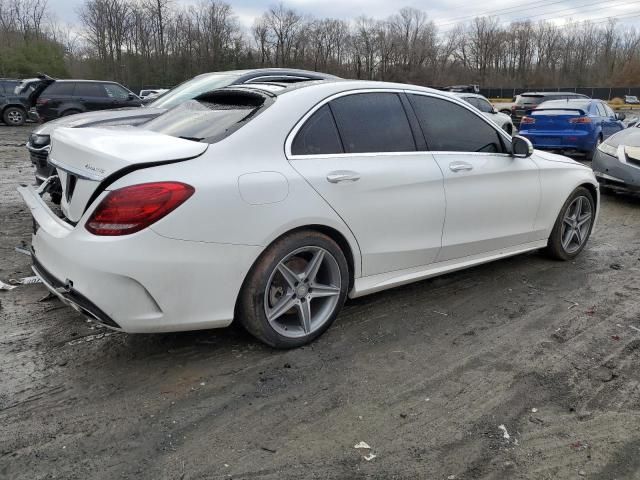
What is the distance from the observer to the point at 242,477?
235 centimetres

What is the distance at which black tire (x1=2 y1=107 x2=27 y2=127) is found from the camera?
70.6 ft

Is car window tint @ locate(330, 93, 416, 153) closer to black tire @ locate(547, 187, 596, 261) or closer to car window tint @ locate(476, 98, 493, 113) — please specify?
black tire @ locate(547, 187, 596, 261)

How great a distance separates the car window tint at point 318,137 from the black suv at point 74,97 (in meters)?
13.4

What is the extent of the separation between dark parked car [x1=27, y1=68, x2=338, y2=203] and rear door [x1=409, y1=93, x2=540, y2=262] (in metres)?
2.10

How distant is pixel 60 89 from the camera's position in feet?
53.1

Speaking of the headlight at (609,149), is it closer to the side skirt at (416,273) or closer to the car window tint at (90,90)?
the side skirt at (416,273)

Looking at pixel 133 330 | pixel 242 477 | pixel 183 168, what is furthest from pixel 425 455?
pixel 183 168

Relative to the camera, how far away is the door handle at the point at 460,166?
4.12m

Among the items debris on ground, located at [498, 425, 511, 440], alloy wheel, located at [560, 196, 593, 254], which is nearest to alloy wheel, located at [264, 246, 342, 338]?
debris on ground, located at [498, 425, 511, 440]

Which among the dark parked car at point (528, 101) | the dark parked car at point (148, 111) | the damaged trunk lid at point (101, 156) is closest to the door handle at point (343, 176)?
the damaged trunk lid at point (101, 156)

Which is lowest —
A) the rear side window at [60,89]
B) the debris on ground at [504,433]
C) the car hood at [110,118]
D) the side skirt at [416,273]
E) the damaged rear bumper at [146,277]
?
the debris on ground at [504,433]

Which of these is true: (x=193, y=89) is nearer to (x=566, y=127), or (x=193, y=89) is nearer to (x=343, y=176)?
(x=343, y=176)

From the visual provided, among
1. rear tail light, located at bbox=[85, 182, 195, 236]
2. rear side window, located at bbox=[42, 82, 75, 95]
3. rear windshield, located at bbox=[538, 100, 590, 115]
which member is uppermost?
rear side window, located at bbox=[42, 82, 75, 95]

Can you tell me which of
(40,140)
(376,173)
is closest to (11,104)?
(40,140)
